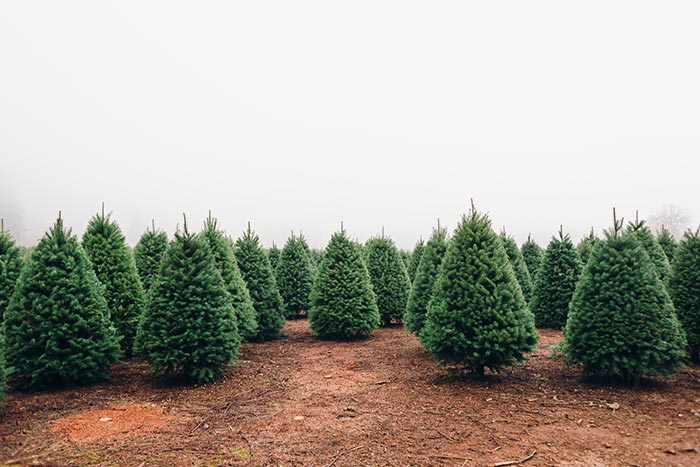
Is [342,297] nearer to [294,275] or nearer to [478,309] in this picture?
[294,275]

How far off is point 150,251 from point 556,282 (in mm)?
11763

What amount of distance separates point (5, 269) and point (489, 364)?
8.92 metres

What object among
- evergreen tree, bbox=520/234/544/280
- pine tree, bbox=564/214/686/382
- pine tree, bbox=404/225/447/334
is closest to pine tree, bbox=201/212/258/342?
pine tree, bbox=404/225/447/334

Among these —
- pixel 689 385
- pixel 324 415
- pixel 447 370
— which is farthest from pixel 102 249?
pixel 689 385

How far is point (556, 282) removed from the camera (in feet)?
40.7

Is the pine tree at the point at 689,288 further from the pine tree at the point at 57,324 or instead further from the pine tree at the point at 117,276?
the pine tree at the point at 117,276

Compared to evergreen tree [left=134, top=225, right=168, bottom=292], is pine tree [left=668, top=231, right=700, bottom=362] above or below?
below

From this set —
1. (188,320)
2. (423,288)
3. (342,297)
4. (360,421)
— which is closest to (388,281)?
(342,297)

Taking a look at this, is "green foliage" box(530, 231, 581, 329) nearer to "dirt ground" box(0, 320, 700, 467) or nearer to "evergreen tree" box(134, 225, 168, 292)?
"dirt ground" box(0, 320, 700, 467)

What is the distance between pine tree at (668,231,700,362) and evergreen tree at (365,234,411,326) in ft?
23.4

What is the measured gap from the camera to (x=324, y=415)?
574cm

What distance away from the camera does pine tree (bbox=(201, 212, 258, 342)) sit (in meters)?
9.66

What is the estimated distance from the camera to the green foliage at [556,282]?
12.2 metres

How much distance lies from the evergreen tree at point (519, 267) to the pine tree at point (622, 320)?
7.05 metres
